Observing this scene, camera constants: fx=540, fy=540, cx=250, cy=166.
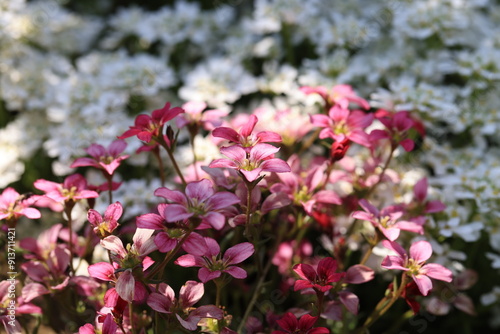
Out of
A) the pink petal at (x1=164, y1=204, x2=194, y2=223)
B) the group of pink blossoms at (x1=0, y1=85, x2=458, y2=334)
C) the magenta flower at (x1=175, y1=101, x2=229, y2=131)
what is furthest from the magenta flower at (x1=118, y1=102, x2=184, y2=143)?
the pink petal at (x1=164, y1=204, x2=194, y2=223)

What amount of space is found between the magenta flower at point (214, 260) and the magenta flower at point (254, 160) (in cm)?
12

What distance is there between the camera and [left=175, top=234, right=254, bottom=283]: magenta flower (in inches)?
34.2

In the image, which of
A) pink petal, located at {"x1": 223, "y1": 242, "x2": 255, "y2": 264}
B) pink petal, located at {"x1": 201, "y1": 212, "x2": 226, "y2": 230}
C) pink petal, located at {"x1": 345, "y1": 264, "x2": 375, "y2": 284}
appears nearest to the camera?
pink petal, located at {"x1": 201, "y1": 212, "x2": 226, "y2": 230}

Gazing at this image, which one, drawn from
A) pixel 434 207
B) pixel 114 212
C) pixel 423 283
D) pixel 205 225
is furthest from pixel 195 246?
pixel 434 207

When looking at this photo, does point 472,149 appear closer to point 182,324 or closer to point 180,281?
point 180,281

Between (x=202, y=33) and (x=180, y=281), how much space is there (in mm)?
913

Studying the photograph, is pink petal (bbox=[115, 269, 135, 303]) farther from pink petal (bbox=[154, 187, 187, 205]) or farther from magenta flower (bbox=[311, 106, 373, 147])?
magenta flower (bbox=[311, 106, 373, 147])

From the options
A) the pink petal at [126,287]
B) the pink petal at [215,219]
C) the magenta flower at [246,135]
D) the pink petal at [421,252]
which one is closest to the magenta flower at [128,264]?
the pink petal at [126,287]

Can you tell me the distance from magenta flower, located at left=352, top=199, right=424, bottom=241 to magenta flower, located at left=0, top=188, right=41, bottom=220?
0.59m

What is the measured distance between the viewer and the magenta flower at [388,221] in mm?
990

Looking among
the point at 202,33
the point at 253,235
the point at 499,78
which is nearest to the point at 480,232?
the point at 499,78

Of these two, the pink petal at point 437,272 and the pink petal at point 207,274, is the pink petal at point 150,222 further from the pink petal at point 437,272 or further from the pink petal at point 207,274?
the pink petal at point 437,272

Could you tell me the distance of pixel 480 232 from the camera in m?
1.39

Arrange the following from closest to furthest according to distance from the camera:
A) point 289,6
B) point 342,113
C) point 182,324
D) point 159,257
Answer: point 182,324, point 342,113, point 159,257, point 289,6
